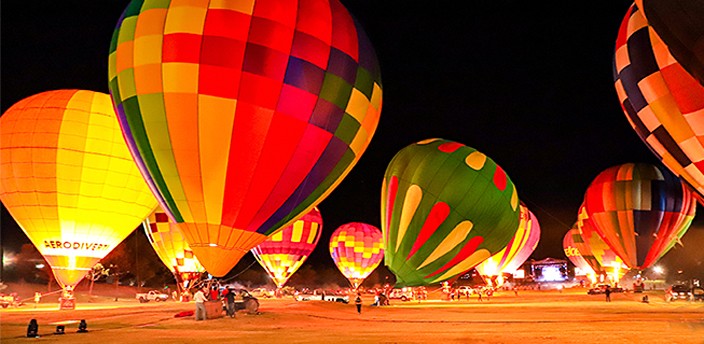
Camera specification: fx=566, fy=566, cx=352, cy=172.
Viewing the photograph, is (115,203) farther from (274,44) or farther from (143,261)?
(143,261)

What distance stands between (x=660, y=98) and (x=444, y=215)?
201 inches

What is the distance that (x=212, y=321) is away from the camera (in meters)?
11.7

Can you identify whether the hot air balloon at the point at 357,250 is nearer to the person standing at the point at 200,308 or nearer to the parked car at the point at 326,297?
the parked car at the point at 326,297

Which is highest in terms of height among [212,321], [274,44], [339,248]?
[274,44]

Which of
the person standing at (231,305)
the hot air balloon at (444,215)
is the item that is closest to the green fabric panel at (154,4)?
the person standing at (231,305)

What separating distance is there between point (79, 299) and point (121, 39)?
21.0 m

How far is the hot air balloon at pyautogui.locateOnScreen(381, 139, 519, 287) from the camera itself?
13336 millimetres

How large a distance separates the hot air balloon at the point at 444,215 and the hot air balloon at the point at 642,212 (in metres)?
9.34

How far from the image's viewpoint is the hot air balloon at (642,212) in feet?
69.6

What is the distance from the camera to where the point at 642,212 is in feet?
70.4

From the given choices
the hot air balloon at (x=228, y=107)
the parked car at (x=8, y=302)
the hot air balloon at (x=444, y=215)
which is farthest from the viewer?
the parked car at (x=8, y=302)

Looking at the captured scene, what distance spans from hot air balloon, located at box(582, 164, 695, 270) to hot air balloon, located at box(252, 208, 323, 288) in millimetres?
12416

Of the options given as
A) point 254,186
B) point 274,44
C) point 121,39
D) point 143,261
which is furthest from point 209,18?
point 143,261

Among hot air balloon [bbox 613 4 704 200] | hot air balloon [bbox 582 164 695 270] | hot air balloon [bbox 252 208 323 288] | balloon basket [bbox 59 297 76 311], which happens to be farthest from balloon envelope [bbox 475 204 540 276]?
balloon basket [bbox 59 297 76 311]
